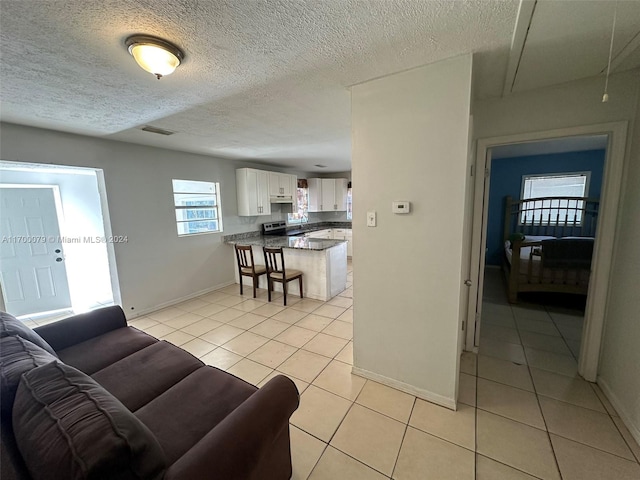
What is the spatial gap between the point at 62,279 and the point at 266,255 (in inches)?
123

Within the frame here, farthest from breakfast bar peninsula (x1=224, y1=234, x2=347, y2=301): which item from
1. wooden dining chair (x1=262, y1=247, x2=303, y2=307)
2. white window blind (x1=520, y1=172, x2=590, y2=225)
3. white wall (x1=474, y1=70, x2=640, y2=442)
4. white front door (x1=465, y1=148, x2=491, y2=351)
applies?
white window blind (x1=520, y1=172, x2=590, y2=225)

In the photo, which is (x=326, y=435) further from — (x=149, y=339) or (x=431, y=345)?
(x=149, y=339)

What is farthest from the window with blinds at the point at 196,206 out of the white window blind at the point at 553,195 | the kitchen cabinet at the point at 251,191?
the white window blind at the point at 553,195

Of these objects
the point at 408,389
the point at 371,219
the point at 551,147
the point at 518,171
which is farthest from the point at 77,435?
the point at 518,171

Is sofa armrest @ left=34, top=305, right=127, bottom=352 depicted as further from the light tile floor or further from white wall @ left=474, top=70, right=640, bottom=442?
white wall @ left=474, top=70, right=640, bottom=442

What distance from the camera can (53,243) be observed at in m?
3.78

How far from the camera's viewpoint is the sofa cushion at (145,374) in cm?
147

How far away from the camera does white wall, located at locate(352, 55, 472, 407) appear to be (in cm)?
167

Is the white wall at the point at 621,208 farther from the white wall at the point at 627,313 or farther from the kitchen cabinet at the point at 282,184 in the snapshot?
the kitchen cabinet at the point at 282,184

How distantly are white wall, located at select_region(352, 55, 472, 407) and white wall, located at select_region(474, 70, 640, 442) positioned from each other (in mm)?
1002

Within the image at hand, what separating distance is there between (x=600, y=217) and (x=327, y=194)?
5503mm

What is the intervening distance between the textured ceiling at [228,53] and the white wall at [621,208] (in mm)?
284

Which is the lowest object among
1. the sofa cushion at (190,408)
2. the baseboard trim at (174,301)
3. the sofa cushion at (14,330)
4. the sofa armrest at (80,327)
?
the baseboard trim at (174,301)

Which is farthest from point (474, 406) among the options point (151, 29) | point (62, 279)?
point (62, 279)
